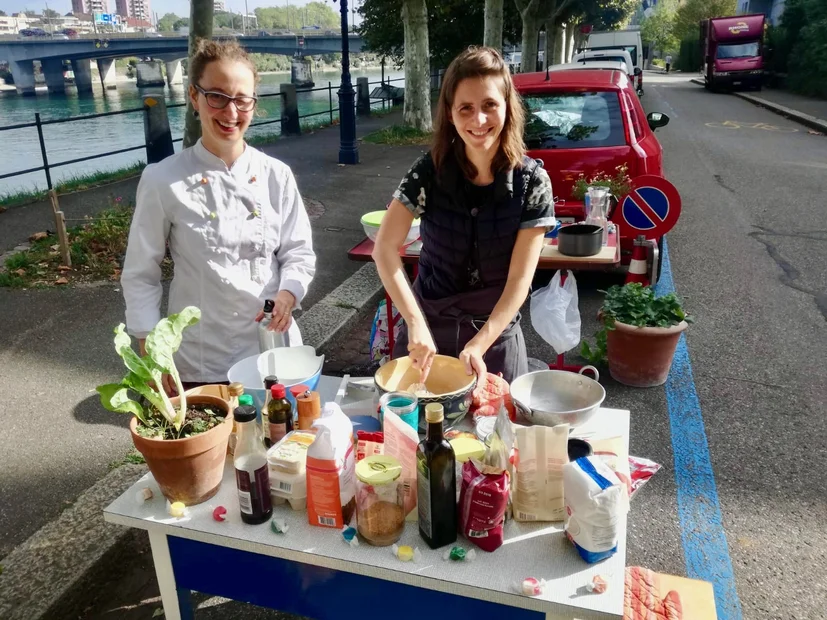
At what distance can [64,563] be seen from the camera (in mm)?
2559

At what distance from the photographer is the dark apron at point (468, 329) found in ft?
8.39

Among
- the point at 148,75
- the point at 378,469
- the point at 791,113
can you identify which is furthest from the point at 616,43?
the point at 148,75

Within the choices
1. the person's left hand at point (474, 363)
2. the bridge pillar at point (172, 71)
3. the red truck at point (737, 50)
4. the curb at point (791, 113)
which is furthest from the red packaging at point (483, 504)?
the bridge pillar at point (172, 71)

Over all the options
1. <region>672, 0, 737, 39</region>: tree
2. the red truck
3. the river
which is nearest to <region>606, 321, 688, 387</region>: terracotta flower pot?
the river

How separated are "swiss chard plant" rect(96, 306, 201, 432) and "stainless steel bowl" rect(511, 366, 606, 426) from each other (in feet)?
3.40

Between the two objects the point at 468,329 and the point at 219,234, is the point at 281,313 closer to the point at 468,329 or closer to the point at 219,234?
the point at 219,234

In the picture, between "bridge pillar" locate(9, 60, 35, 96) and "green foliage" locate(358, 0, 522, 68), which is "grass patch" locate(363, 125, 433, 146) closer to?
"green foliage" locate(358, 0, 522, 68)

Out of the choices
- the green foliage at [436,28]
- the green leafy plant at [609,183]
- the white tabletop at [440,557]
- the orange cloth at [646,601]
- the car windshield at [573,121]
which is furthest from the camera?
the green foliage at [436,28]

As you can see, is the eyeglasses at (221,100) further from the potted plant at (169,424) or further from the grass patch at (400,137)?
the grass patch at (400,137)

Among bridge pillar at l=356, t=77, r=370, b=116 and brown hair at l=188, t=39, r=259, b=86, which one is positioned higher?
brown hair at l=188, t=39, r=259, b=86

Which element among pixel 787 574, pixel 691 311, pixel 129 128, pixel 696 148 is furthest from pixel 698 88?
pixel 787 574

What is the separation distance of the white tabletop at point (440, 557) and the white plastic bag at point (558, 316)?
2.00m

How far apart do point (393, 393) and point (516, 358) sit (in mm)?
870

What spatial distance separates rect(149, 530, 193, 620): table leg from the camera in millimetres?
1806
